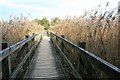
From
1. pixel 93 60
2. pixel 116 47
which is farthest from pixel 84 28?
pixel 93 60

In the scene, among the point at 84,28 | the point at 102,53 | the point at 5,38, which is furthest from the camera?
the point at 5,38

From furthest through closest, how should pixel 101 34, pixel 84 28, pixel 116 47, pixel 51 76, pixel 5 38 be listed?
1. pixel 5 38
2. pixel 84 28
3. pixel 51 76
4. pixel 101 34
5. pixel 116 47

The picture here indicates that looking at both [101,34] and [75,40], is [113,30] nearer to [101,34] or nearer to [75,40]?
[101,34]

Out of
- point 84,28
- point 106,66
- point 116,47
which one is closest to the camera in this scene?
point 106,66

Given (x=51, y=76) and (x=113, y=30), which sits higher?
(x=113, y=30)

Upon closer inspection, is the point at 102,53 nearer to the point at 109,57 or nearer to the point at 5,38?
the point at 109,57

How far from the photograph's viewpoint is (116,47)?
4406 millimetres

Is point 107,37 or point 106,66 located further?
point 107,37

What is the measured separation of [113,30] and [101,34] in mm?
420

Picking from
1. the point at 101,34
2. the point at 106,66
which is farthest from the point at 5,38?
the point at 106,66

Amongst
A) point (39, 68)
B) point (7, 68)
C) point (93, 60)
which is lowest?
point (39, 68)

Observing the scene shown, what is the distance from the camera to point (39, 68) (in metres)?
7.94

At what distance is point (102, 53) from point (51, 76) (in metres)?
2.26

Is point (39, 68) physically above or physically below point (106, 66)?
below
